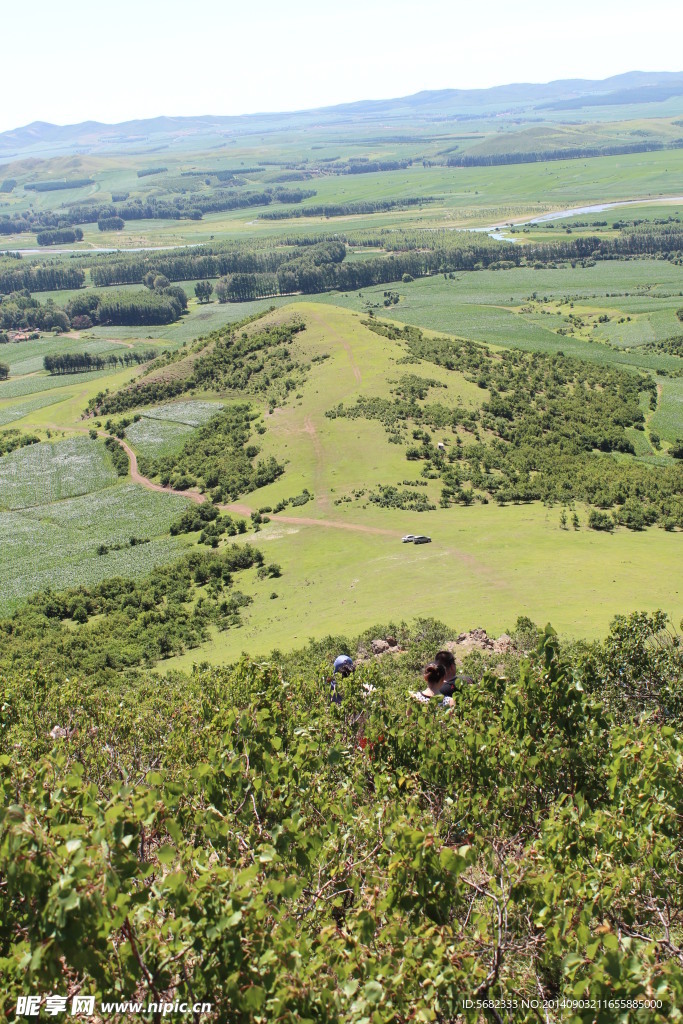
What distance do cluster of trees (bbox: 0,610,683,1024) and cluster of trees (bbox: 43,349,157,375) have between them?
15164 centimetres

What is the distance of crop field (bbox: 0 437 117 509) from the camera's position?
9475cm

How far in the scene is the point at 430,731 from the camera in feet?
60.7

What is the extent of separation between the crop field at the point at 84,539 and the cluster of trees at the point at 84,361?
266 ft

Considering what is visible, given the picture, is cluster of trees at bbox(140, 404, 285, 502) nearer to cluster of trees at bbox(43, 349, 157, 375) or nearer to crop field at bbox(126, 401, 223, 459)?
crop field at bbox(126, 401, 223, 459)

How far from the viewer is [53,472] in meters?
101

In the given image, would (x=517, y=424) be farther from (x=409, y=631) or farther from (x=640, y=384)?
(x=409, y=631)

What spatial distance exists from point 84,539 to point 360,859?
72.8 metres

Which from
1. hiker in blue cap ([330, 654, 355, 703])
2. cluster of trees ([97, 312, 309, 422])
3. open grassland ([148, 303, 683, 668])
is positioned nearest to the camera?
hiker in blue cap ([330, 654, 355, 703])

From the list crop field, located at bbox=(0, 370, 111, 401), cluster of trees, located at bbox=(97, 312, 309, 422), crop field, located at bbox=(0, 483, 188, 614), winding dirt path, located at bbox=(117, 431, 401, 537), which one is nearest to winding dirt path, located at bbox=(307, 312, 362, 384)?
cluster of trees, located at bbox=(97, 312, 309, 422)

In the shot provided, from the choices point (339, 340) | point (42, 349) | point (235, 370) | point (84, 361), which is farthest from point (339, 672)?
point (42, 349)

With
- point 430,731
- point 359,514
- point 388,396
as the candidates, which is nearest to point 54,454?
point 388,396

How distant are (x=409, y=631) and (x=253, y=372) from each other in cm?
7863

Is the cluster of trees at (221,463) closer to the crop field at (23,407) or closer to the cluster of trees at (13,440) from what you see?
the cluster of trees at (13,440)

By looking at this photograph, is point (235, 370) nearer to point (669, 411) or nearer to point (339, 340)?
point (339, 340)
